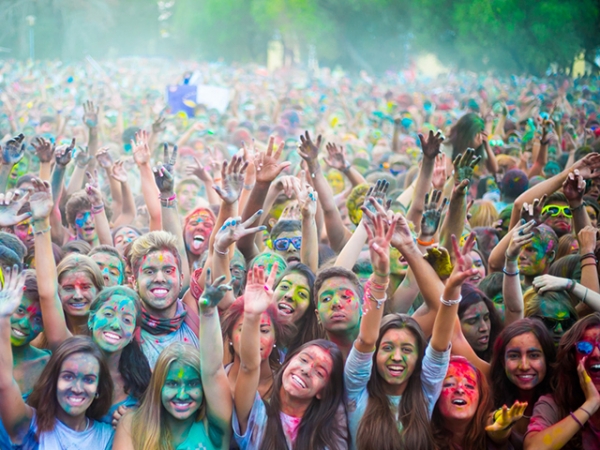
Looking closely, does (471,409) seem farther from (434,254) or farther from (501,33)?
(501,33)

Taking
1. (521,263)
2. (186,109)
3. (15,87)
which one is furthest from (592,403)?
(15,87)

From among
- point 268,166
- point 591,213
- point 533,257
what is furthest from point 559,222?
point 268,166

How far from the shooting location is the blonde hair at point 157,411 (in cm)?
332

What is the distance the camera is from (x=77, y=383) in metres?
3.31

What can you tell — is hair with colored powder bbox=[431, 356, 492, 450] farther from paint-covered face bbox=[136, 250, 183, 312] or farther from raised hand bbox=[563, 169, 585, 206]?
raised hand bbox=[563, 169, 585, 206]

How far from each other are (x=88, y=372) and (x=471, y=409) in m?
1.81

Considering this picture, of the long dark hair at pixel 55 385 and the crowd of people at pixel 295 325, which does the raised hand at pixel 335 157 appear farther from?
Result: the long dark hair at pixel 55 385

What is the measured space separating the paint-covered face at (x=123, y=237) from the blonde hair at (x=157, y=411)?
2.03 meters

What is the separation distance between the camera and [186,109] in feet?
44.3

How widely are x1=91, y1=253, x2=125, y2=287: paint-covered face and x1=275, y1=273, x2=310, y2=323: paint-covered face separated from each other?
1.01 metres

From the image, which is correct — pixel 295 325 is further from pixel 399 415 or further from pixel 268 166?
pixel 268 166

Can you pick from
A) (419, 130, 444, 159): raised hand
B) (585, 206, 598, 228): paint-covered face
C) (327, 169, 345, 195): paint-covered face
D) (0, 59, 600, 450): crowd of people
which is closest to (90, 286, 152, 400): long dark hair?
(0, 59, 600, 450): crowd of people

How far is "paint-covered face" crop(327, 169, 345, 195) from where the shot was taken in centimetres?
820

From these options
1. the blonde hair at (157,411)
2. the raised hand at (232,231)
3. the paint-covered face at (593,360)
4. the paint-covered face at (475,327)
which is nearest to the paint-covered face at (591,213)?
the paint-covered face at (475,327)
